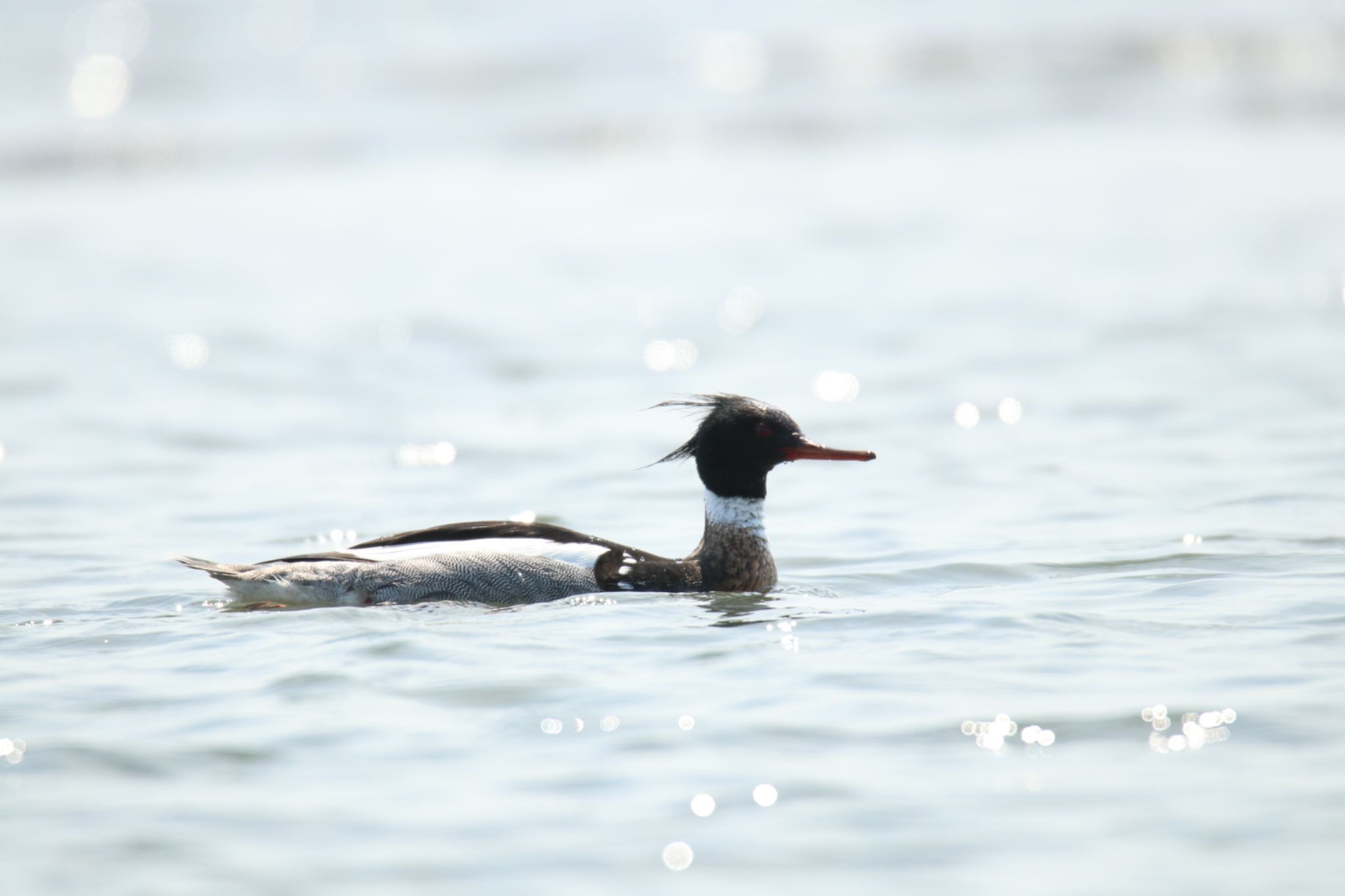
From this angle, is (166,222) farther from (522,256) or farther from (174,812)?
(174,812)

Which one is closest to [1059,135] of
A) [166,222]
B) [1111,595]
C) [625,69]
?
[625,69]

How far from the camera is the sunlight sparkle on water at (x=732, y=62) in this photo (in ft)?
99.3

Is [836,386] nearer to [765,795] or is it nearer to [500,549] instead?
[500,549]

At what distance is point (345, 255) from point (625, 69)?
12.8m

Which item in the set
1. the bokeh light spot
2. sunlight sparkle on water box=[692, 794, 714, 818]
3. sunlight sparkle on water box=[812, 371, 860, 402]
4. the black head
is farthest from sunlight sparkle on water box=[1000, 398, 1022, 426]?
sunlight sparkle on water box=[692, 794, 714, 818]

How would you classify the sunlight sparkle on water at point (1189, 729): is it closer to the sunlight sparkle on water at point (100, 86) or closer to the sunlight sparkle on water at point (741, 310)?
the sunlight sparkle on water at point (741, 310)

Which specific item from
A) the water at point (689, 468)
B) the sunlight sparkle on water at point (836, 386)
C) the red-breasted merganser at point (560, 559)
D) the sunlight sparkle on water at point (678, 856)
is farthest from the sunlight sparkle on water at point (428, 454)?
the sunlight sparkle on water at point (678, 856)

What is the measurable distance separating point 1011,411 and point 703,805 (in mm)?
8051

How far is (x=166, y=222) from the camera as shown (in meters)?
21.4

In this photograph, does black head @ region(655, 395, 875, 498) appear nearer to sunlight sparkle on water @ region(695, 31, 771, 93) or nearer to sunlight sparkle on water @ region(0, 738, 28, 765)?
sunlight sparkle on water @ region(0, 738, 28, 765)

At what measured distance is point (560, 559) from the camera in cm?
810

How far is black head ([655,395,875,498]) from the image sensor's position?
8523 millimetres

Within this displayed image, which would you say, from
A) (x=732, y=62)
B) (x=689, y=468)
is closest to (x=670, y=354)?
(x=689, y=468)

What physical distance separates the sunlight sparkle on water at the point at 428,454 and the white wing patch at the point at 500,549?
372 cm
